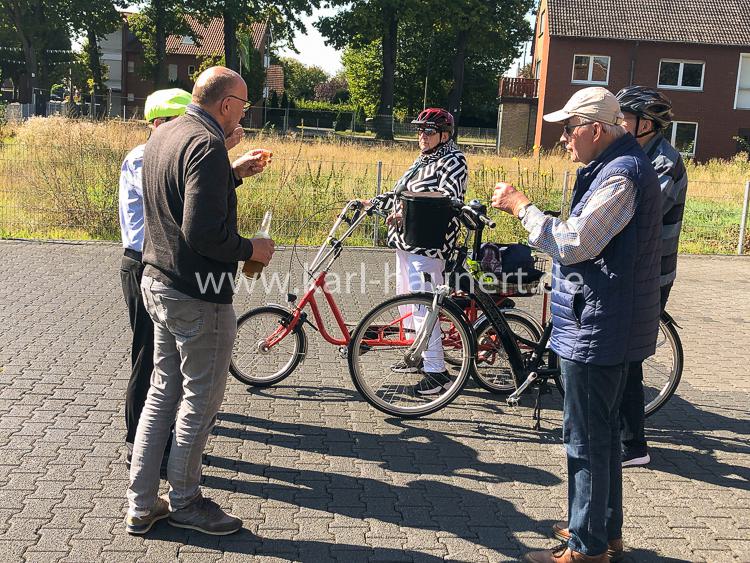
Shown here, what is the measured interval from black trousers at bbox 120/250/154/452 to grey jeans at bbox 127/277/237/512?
21.8 inches

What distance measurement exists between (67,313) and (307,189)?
5522 millimetres

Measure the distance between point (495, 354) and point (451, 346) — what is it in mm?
369

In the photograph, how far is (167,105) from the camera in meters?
4.64

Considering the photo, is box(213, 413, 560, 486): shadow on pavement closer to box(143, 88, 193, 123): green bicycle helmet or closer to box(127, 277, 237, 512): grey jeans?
box(127, 277, 237, 512): grey jeans

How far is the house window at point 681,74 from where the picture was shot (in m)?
42.8

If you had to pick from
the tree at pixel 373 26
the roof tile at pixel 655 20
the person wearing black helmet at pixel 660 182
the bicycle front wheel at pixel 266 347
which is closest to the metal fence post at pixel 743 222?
the person wearing black helmet at pixel 660 182

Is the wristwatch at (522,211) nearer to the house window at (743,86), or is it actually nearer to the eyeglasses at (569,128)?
the eyeglasses at (569,128)

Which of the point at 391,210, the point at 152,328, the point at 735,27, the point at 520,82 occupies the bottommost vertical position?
the point at 152,328

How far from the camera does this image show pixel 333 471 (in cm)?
495

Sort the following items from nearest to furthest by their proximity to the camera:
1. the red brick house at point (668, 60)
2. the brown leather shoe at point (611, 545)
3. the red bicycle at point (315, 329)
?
the brown leather shoe at point (611, 545), the red bicycle at point (315, 329), the red brick house at point (668, 60)

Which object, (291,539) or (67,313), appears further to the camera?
(67,313)

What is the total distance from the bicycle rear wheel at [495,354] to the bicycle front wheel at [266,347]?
1.29m

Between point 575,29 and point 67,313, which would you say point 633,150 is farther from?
point 575,29

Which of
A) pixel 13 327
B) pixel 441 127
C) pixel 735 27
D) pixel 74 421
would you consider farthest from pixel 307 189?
pixel 735 27
